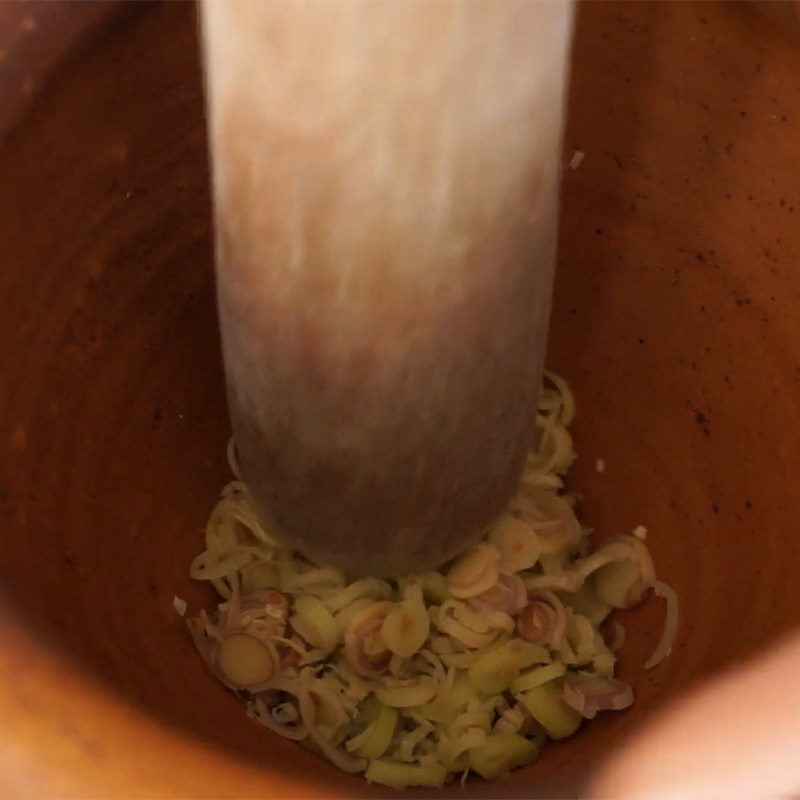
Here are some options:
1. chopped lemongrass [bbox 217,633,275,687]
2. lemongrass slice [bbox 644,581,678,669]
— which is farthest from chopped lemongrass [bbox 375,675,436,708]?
lemongrass slice [bbox 644,581,678,669]

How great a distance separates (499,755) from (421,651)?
0.41 ft

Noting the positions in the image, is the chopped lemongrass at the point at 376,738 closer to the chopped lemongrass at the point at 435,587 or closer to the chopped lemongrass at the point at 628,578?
the chopped lemongrass at the point at 435,587

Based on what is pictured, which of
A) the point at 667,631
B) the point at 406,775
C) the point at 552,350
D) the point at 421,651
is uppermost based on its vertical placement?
the point at 552,350

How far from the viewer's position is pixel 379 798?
633 millimetres

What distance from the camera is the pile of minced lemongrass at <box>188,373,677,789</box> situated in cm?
98

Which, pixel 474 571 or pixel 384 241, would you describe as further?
pixel 474 571

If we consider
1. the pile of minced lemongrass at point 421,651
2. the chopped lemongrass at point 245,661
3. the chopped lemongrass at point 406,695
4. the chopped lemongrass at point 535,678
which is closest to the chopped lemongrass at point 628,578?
the pile of minced lemongrass at point 421,651

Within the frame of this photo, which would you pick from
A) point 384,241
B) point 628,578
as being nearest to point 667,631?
point 628,578

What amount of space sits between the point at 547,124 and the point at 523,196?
1.9 inches

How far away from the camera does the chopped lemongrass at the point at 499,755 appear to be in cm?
96

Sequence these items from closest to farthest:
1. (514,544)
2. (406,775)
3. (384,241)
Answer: (384,241) < (406,775) < (514,544)

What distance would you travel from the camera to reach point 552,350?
48.1 inches

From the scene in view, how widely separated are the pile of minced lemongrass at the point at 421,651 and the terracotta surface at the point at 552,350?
0.03 metres

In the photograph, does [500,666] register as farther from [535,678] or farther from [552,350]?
[552,350]
